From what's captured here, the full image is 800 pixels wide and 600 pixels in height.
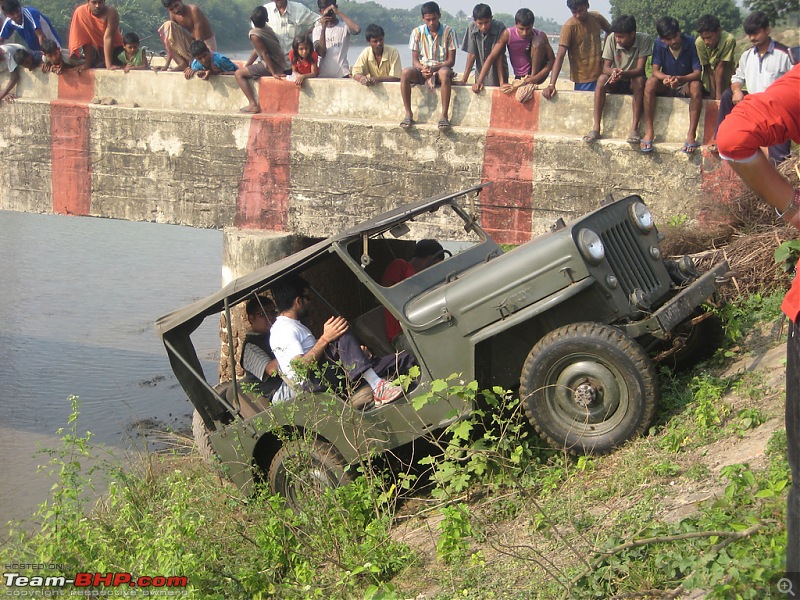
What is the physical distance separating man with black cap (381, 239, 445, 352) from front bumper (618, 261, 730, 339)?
5.77 feet

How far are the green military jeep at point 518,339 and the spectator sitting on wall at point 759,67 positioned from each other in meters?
2.23

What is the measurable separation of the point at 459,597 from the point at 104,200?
736 cm

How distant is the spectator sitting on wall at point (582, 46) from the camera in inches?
366

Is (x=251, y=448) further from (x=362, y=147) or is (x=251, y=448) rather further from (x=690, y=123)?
(x=690, y=123)

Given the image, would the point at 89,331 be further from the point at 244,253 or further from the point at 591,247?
the point at 591,247

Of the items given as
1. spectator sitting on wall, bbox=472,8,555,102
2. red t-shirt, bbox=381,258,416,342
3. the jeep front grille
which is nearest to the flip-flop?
spectator sitting on wall, bbox=472,8,555,102

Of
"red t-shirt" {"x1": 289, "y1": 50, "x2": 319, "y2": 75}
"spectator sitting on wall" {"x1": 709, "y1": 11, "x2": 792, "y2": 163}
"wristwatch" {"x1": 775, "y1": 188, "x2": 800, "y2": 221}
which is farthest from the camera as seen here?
"red t-shirt" {"x1": 289, "y1": 50, "x2": 319, "y2": 75}

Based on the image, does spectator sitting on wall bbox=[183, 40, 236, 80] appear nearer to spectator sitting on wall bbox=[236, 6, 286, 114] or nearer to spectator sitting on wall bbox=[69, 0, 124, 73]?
spectator sitting on wall bbox=[236, 6, 286, 114]

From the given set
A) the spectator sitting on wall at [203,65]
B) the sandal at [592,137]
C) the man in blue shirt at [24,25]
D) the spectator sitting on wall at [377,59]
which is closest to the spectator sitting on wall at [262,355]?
the sandal at [592,137]

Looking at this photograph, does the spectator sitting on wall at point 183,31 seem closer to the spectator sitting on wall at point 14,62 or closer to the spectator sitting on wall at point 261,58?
the spectator sitting on wall at point 261,58

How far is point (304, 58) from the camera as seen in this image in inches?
393

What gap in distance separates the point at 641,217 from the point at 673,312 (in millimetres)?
941

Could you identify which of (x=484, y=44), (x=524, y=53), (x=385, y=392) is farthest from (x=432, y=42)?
(x=385, y=392)

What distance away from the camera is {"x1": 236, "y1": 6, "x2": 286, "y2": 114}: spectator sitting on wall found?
32.1ft
